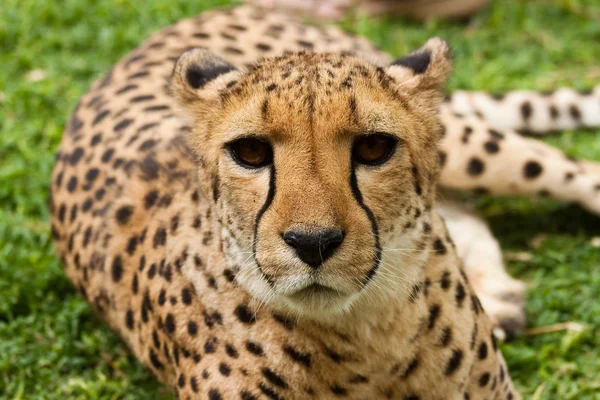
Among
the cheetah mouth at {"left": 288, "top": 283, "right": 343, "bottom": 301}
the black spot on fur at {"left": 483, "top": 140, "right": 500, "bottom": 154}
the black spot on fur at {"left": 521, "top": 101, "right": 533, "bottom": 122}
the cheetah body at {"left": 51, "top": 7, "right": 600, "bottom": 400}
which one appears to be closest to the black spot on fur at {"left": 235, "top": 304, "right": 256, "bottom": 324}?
the cheetah body at {"left": 51, "top": 7, "right": 600, "bottom": 400}

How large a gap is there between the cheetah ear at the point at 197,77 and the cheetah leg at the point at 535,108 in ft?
6.53

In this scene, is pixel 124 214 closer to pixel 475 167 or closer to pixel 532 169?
pixel 475 167

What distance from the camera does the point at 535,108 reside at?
4.34 m

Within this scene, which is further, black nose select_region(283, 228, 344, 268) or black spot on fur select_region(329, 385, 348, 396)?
black spot on fur select_region(329, 385, 348, 396)

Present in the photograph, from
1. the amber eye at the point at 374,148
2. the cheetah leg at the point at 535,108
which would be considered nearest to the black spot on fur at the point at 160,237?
the amber eye at the point at 374,148

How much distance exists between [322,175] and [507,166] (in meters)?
1.85

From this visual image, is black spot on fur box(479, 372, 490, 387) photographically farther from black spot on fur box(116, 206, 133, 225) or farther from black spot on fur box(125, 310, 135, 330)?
black spot on fur box(116, 206, 133, 225)

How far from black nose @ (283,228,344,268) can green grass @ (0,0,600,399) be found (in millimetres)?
1317

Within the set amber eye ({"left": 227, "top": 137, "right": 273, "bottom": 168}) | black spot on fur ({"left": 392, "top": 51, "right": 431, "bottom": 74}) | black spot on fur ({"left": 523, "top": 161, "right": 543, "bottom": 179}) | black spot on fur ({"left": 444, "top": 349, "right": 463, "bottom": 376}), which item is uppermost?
black spot on fur ({"left": 392, "top": 51, "right": 431, "bottom": 74})

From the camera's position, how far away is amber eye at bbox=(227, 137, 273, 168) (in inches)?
80.3

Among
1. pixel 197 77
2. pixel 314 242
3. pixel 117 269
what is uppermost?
pixel 197 77

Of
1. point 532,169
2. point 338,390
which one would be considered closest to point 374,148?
point 338,390

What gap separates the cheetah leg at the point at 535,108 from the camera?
168 inches

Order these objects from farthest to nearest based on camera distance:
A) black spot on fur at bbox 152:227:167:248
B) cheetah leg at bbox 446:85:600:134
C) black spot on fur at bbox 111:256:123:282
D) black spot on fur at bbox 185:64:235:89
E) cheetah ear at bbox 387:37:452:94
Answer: cheetah leg at bbox 446:85:600:134 < black spot on fur at bbox 111:256:123:282 < black spot on fur at bbox 152:227:167:248 < black spot on fur at bbox 185:64:235:89 < cheetah ear at bbox 387:37:452:94
